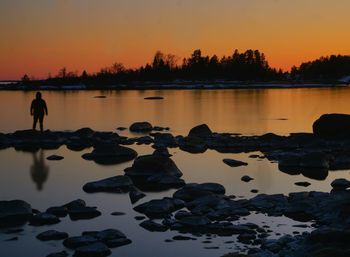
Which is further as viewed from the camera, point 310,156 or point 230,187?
point 310,156

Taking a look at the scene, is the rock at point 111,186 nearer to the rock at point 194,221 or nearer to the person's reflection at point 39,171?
the person's reflection at point 39,171

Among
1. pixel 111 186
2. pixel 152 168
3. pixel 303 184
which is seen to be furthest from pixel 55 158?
pixel 303 184

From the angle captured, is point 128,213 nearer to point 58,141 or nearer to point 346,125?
point 58,141

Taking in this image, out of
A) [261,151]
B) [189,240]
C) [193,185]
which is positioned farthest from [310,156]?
[189,240]

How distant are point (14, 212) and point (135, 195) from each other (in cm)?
345

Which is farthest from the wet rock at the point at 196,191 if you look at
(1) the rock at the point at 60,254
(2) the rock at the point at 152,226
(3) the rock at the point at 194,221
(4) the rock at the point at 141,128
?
(4) the rock at the point at 141,128

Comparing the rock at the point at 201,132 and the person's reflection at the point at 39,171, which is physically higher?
the rock at the point at 201,132

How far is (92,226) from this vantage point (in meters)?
12.0

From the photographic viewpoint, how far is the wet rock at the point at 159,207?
42.4 feet

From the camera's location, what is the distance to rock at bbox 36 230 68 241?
10968 millimetres

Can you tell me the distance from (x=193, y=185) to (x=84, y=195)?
10.0ft

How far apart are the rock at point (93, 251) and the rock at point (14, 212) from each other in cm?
288

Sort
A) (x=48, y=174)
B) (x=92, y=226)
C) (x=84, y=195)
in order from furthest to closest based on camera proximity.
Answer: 1. (x=48, y=174)
2. (x=84, y=195)
3. (x=92, y=226)

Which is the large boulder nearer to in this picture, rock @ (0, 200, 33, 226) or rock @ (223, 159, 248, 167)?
rock @ (223, 159, 248, 167)
